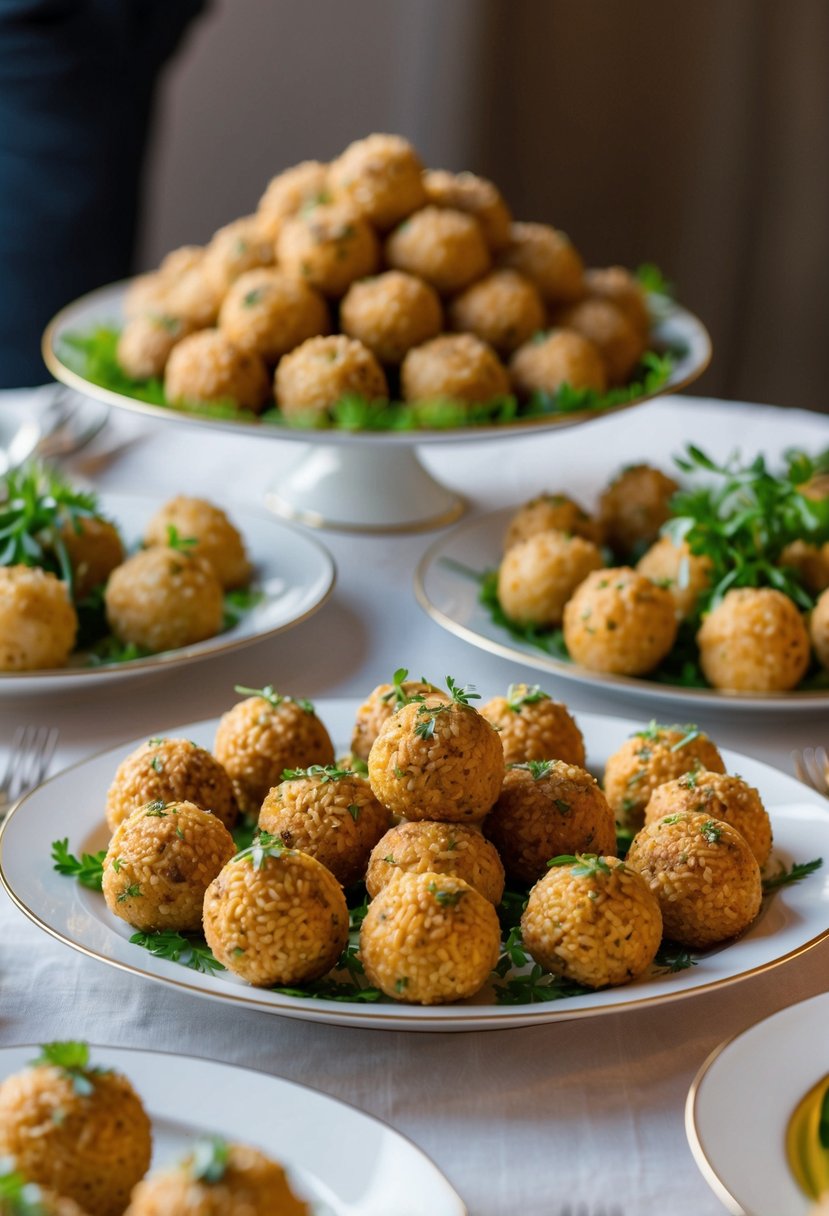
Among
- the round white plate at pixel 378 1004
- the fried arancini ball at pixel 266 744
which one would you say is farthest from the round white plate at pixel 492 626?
the fried arancini ball at pixel 266 744

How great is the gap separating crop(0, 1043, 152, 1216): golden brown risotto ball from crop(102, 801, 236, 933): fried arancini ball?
0.24 meters

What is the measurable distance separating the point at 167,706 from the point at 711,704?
0.50m

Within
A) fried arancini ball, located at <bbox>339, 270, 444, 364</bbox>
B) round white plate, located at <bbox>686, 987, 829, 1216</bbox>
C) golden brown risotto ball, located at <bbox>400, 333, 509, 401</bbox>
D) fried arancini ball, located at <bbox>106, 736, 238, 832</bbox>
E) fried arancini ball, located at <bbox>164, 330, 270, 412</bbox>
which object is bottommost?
fried arancini ball, located at <bbox>106, 736, 238, 832</bbox>

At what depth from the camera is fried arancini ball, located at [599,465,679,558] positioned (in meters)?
1.61

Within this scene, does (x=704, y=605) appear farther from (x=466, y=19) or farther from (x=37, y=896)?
(x=466, y=19)

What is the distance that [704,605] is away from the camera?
142 cm

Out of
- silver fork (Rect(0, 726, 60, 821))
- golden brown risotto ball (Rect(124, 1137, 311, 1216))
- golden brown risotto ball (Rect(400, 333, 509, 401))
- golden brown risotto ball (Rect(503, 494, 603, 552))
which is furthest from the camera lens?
golden brown risotto ball (Rect(400, 333, 509, 401))

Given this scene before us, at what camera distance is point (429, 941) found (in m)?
0.82

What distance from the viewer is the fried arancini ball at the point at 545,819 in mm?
941

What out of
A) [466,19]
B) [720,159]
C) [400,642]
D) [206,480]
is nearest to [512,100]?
[466,19]

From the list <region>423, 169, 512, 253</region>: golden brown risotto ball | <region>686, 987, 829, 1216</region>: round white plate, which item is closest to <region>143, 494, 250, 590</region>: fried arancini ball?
<region>423, 169, 512, 253</region>: golden brown risotto ball

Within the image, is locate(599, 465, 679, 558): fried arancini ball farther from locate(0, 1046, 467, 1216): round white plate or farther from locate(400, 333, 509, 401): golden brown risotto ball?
locate(0, 1046, 467, 1216): round white plate

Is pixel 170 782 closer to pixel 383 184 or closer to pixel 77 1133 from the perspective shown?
pixel 77 1133

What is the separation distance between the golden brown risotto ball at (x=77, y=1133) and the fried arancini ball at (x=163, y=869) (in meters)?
0.24
